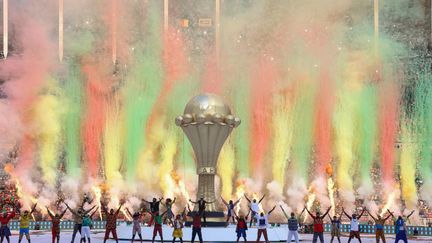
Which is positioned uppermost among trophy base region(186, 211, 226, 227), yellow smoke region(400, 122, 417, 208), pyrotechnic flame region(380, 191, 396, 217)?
yellow smoke region(400, 122, 417, 208)

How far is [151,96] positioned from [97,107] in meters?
5.01

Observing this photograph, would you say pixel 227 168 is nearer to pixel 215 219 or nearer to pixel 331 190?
pixel 331 190

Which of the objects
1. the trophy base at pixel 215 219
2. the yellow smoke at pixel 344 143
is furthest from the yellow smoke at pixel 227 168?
the trophy base at pixel 215 219

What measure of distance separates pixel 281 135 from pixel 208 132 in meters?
26.1

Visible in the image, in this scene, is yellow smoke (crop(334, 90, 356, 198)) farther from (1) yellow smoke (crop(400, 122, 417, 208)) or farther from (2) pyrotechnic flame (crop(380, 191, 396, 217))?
(1) yellow smoke (crop(400, 122, 417, 208))

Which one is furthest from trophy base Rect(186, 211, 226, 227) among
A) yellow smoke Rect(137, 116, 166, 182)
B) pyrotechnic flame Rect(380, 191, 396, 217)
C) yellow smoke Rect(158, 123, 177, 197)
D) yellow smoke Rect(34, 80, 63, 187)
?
pyrotechnic flame Rect(380, 191, 396, 217)

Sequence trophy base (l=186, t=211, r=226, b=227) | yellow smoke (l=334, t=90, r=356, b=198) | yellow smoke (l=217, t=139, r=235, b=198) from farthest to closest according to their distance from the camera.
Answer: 1. yellow smoke (l=217, t=139, r=235, b=198)
2. yellow smoke (l=334, t=90, r=356, b=198)
3. trophy base (l=186, t=211, r=226, b=227)

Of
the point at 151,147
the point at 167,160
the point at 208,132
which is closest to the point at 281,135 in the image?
the point at 167,160

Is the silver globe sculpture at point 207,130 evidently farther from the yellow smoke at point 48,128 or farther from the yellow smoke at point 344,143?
the yellow smoke at point 344,143

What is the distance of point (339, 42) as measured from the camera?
63.1 metres

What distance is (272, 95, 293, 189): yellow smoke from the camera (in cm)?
5897

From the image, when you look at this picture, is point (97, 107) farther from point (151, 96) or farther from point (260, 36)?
point (260, 36)

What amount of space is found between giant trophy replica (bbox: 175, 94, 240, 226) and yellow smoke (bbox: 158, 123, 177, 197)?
83.9 feet

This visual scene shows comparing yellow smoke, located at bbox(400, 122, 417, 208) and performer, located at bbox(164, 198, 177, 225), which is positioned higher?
yellow smoke, located at bbox(400, 122, 417, 208)
